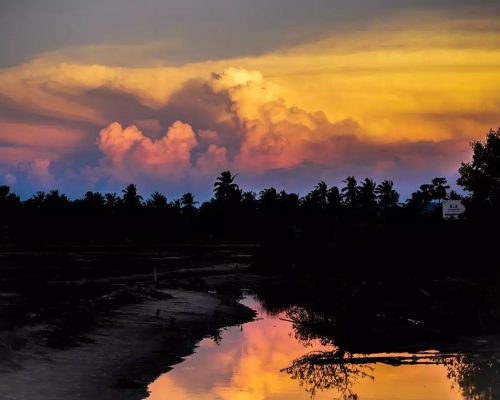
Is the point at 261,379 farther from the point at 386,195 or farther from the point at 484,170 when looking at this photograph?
the point at 386,195

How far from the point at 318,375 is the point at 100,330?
8976mm

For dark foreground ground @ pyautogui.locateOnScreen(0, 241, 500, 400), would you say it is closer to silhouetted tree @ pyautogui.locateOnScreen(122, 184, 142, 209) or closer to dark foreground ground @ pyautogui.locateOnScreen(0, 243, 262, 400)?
dark foreground ground @ pyautogui.locateOnScreen(0, 243, 262, 400)

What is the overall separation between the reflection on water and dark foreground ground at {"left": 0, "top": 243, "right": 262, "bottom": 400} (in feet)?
3.71

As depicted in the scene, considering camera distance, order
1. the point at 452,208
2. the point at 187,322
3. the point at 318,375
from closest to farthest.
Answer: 1. the point at 318,375
2. the point at 187,322
3. the point at 452,208

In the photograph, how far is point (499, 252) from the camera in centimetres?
3531

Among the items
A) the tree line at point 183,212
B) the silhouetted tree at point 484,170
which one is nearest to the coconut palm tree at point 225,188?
the tree line at point 183,212

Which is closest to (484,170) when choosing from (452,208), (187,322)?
(452,208)

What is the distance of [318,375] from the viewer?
66.6 ft

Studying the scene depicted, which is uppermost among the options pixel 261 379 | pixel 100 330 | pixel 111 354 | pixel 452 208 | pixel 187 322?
pixel 452 208

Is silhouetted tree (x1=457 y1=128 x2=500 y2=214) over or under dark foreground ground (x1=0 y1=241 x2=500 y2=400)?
over

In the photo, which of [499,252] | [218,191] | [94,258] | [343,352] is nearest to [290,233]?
[499,252]

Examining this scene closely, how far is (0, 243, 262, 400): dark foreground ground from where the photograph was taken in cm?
1700

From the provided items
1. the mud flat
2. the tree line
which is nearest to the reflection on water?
the mud flat

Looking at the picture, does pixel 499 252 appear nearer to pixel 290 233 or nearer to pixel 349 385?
pixel 349 385
